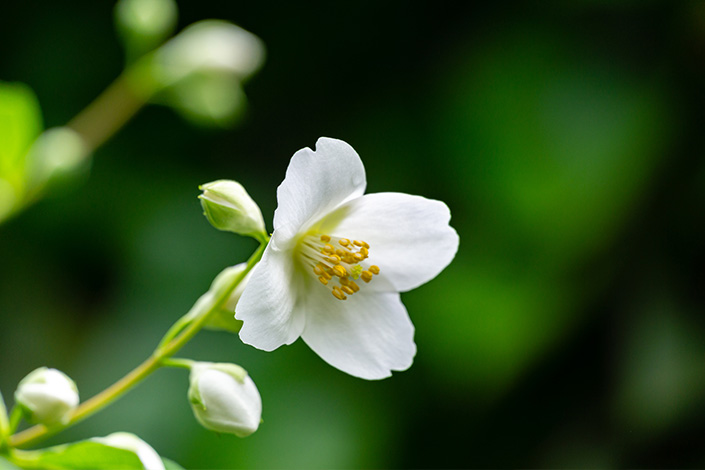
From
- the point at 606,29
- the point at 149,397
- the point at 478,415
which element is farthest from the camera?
the point at 606,29

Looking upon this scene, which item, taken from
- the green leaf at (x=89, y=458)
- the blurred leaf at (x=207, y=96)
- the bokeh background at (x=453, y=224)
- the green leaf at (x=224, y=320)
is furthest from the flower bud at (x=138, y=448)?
the bokeh background at (x=453, y=224)

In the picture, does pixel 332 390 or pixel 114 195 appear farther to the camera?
pixel 114 195

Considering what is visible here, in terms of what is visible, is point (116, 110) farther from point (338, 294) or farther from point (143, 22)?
point (338, 294)

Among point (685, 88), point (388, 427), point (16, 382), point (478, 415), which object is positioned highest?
point (685, 88)

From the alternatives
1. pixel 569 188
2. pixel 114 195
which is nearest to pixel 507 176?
pixel 569 188

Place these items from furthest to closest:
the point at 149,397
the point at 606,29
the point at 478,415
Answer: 1. the point at 606,29
2. the point at 478,415
3. the point at 149,397

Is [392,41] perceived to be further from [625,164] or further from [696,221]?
[696,221]

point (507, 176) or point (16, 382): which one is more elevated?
point (507, 176)
